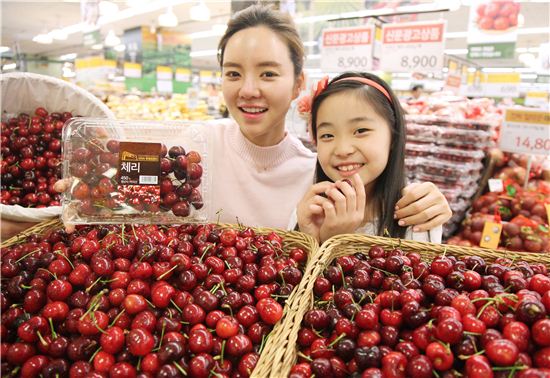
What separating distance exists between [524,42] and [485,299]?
50.1 feet

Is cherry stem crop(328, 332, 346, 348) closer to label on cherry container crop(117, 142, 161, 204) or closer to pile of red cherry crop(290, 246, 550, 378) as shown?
pile of red cherry crop(290, 246, 550, 378)

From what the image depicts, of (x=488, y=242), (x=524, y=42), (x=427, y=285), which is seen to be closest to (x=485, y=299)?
(x=427, y=285)

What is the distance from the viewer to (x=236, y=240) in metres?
1.35

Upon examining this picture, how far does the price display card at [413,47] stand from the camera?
4.55 metres

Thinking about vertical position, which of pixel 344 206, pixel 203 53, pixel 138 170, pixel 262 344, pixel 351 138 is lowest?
pixel 262 344

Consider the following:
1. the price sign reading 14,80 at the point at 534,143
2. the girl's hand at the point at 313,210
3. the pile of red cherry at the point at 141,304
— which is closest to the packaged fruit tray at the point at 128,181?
the pile of red cherry at the point at 141,304

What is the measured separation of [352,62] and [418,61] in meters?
0.73

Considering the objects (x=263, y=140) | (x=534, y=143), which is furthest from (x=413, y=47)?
(x=263, y=140)

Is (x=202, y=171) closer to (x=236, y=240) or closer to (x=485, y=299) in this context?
(x=236, y=240)

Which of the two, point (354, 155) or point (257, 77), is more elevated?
point (257, 77)

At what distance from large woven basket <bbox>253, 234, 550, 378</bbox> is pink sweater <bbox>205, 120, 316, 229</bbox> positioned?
0.80 m

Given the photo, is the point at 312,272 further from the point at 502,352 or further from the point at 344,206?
the point at 502,352

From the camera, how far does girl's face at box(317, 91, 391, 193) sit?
1.59 metres

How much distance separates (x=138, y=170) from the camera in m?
1.39
